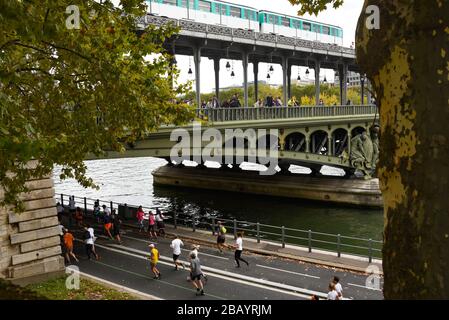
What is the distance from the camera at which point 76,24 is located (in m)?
8.19

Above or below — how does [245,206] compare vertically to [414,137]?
below

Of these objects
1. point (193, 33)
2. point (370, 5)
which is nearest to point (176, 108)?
point (370, 5)

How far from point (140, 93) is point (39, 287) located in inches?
278

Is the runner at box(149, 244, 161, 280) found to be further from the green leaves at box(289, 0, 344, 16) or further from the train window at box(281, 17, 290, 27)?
the train window at box(281, 17, 290, 27)

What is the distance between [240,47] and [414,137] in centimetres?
2567

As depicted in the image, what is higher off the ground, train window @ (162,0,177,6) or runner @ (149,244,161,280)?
train window @ (162,0,177,6)

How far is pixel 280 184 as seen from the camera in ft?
129

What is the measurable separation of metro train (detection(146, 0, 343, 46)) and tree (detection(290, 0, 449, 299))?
21226 millimetres

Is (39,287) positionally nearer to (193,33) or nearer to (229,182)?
(193,33)

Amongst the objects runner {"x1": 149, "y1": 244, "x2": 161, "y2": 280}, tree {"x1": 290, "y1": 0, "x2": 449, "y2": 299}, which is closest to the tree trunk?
tree {"x1": 290, "y1": 0, "x2": 449, "y2": 299}

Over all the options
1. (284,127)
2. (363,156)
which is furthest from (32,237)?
(363,156)

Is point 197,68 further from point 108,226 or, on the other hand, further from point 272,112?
point 108,226

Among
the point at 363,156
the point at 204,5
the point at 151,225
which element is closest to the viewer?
the point at 151,225

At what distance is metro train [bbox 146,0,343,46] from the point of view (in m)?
24.9
